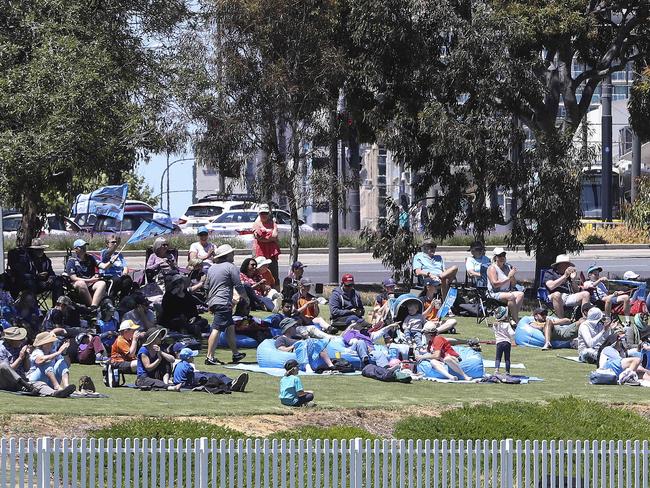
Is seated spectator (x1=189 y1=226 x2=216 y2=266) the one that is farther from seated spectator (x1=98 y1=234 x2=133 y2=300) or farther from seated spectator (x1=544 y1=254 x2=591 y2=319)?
seated spectator (x1=544 y1=254 x2=591 y2=319)

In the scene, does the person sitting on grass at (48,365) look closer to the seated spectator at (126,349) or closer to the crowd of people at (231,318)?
the crowd of people at (231,318)

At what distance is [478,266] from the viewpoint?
22672 mm

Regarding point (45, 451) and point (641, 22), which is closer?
point (45, 451)

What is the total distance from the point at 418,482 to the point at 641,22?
17.3 metres

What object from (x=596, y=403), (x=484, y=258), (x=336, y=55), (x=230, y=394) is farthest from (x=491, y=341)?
(x=336, y=55)

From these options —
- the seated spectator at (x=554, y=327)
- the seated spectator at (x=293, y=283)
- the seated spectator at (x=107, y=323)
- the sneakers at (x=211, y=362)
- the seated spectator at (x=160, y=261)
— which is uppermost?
the seated spectator at (x=160, y=261)

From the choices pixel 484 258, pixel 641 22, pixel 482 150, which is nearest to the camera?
pixel 484 258

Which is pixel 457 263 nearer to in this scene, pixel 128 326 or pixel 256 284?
pixel 256 284

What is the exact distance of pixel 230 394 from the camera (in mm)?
15516

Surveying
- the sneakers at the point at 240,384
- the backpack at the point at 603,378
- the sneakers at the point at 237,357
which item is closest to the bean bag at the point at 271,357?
the sneakers at the point at 237,357

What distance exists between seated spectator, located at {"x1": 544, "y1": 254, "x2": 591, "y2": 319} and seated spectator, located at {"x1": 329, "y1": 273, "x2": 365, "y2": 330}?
322 cm

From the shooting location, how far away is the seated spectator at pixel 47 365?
48.7 feet

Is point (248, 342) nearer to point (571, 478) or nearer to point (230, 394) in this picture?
point (230, 394)

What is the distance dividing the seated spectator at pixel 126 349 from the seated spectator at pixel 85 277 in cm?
346
